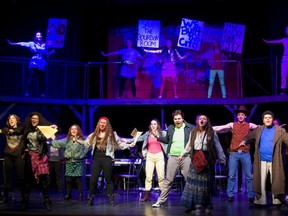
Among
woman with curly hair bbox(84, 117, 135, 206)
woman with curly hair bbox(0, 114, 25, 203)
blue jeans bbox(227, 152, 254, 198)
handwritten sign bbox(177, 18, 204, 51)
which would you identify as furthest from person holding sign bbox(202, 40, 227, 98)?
woman with curly hair bbox(0, 114, 25, 203)

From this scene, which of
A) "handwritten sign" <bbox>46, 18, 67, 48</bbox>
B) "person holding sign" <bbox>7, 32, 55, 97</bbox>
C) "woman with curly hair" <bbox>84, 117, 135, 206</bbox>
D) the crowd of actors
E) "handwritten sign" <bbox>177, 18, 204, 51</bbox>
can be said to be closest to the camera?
the crowd of actors

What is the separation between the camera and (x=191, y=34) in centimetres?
1656

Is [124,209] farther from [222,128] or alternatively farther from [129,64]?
[129,64]

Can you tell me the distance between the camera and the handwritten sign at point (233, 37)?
16.8 meters

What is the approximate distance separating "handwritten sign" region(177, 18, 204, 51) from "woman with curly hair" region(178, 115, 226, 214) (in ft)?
24.7

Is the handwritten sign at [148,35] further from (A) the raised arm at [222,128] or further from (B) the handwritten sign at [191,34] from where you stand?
(A) the raised arm at [222,128]

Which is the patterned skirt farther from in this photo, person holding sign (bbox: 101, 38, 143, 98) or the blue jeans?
person holding sign (bbox: 101, 38, 143, 98)

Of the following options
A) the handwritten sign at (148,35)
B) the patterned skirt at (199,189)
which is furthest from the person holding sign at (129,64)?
the patterned skirt at (199,189)

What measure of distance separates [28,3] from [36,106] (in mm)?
3465

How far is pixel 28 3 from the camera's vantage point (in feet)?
58.6

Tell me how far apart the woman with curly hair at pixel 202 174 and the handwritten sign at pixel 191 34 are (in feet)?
24.7

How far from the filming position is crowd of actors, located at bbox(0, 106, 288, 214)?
921 centimetres

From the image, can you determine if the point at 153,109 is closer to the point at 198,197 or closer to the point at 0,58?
the point at 0,58

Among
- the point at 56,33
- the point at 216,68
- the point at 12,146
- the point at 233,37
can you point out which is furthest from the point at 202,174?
the point at 56,33
